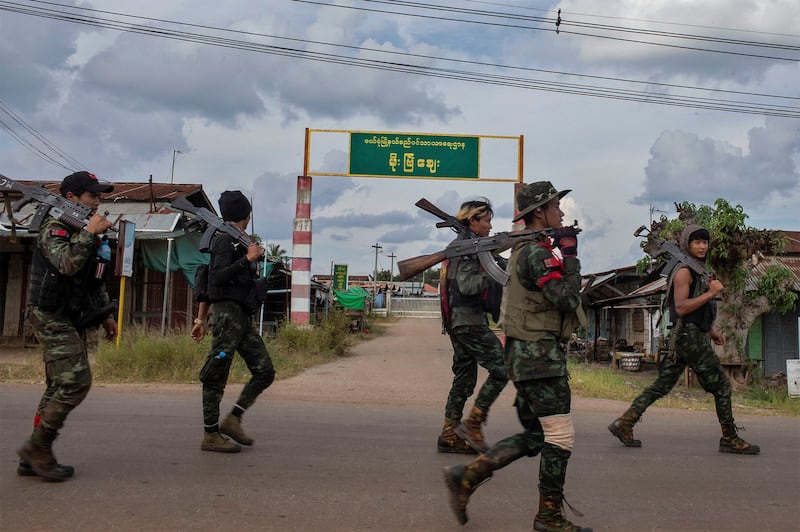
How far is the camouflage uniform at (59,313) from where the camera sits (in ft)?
13.7

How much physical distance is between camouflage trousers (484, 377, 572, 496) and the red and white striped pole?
12.3 meters

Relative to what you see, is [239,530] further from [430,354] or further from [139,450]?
[430,354]

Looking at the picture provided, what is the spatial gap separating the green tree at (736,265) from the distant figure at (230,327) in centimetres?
778

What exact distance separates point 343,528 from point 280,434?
2.52 m

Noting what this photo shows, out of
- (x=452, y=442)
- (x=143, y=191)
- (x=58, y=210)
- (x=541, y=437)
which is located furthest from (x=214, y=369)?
(x=143, y=191)

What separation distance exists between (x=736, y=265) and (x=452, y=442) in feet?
28.4

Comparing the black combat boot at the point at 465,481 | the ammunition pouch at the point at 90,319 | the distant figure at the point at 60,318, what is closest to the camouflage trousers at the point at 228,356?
the ammunition pouch at the point at 90,319

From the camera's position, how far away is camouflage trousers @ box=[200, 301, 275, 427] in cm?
512

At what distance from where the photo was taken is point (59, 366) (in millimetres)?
4242

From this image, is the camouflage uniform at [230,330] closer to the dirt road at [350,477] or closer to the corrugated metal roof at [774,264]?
the dirt road at [350,477]

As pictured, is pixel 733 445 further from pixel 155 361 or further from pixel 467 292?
pixel 155 361

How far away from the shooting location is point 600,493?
4344mm

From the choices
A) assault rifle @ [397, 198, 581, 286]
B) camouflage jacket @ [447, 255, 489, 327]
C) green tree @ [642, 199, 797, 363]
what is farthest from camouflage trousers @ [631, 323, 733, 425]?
green tree @ [642, 199, 797, 363]

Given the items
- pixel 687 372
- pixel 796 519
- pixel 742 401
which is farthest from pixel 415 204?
pixel 687 372
